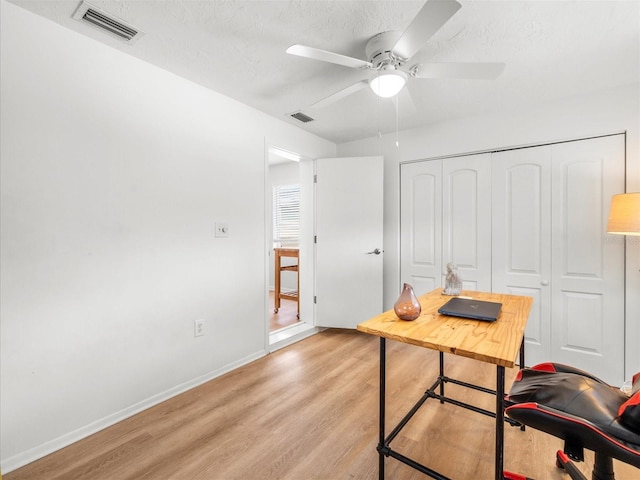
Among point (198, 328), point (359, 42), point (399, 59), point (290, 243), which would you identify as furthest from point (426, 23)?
point (290, 243)

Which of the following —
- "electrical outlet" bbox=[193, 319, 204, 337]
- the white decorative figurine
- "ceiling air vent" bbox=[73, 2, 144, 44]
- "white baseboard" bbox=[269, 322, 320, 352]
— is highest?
"ceiling air vent" bbox=[73, 2, 144, 44]

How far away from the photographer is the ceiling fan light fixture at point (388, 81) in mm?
1697

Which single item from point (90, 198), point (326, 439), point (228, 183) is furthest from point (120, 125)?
point (326, 439)

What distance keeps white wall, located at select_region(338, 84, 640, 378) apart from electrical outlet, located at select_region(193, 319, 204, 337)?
2.03 meters

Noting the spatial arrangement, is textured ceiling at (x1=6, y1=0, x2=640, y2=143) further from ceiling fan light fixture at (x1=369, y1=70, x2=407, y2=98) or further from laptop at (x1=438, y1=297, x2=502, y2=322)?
laptop at (x1=438, y1=297, x2=502, y2=322)

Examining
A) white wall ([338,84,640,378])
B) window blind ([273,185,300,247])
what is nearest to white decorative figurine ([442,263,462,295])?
white wall ([338,84,640,378])

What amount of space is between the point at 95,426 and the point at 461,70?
9.29ft

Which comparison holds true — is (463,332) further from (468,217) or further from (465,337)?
(468,217)

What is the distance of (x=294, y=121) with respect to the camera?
305 cm

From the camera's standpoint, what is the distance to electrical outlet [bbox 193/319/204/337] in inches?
90.2

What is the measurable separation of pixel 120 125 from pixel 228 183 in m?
0.83

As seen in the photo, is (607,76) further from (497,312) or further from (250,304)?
(250,304)

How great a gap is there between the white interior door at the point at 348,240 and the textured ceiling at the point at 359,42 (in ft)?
3.19

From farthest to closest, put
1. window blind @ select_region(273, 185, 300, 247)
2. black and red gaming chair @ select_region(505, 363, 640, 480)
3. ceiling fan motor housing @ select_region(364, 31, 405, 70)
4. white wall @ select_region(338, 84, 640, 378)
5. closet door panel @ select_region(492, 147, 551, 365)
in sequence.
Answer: window blind @ select_region(273, 185, 300, 247) < closet door panel @ select_region(492, 147, 551, 365) < white wall @ select_region(338, 84, 640, 378) < ceiling fan motor housing @ select_region(364, 31, 405, 70) < black and red gaming chair @ select_region(505, 363, 640, 480)
